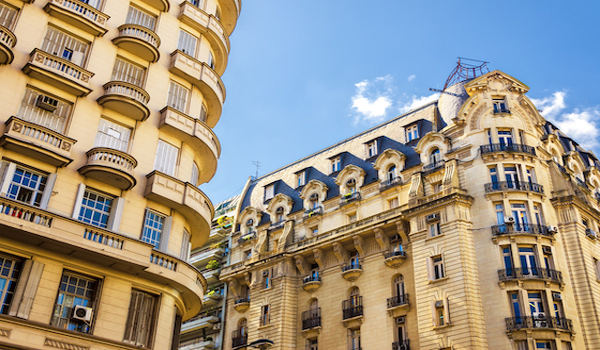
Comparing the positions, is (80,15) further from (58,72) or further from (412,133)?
(412,133)

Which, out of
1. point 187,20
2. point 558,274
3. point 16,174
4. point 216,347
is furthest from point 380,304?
point 16,174

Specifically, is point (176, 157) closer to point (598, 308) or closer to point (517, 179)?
point (517, 179)

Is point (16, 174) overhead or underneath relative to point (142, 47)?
underneath

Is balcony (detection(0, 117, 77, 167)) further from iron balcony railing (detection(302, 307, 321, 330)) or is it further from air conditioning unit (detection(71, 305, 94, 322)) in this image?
iron balcony railing (detection(302, 307, 321, 330))

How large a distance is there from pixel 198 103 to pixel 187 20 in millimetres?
4788

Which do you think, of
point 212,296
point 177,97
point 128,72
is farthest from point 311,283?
point 128,72

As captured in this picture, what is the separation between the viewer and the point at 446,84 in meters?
52.3

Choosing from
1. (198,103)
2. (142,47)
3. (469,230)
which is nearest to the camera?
(142,47)

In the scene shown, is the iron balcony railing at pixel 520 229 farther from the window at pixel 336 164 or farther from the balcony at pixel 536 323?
the window at pixel 336 164

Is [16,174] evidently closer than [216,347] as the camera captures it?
Yes

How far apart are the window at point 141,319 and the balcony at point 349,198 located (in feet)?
93.3

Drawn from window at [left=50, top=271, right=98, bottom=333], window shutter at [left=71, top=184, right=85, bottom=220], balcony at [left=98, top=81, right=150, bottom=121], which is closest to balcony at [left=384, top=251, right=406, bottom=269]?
balcony at [left=98, top=81, right=150, bottom=121]

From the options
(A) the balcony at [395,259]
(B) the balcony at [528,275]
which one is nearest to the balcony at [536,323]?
(B) the balcony at [528,275]

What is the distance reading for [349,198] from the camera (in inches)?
1978
